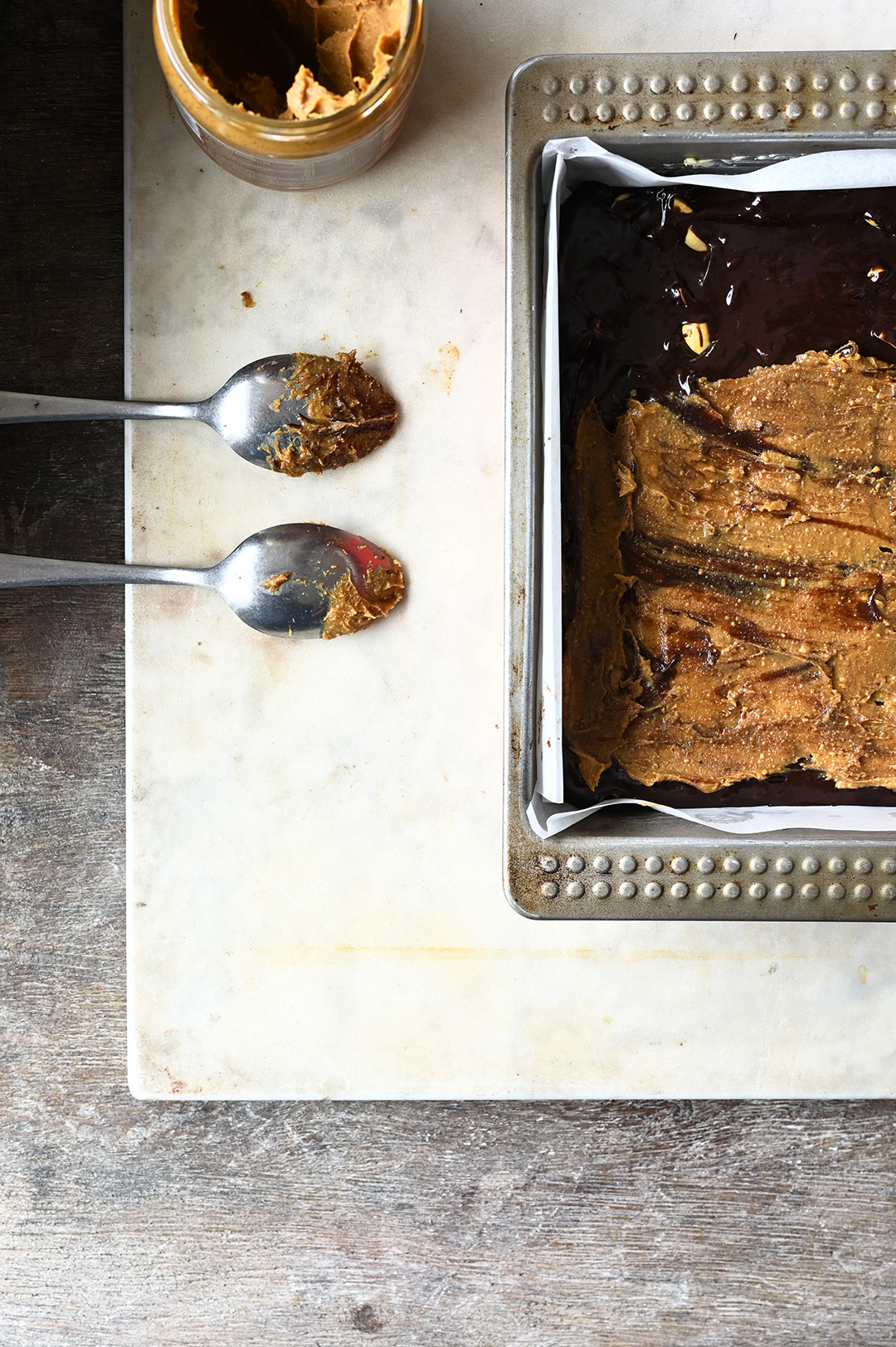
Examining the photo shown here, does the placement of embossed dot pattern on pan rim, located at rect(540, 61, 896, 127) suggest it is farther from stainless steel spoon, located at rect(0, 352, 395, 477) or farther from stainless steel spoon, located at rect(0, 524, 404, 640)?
stainless steel spoon, located at rect(0, 524, 404, 640)

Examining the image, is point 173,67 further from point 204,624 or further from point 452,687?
point 452,687

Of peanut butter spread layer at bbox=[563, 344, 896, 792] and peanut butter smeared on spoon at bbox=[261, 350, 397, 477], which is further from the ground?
peanut butter smeared on spoon at bbox=[261, 350, 397, 477]

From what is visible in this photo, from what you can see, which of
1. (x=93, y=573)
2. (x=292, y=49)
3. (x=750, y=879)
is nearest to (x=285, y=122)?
(x=292, y=49)

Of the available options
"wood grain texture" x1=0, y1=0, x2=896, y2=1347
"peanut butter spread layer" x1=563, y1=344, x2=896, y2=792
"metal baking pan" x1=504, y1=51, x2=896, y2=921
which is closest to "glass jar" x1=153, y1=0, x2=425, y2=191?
"metal baking pan" x1=504, y1=51, x2=896, y2=921

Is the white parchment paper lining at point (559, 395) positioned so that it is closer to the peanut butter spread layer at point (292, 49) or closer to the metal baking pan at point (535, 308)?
the metal baking pan at point (535, 308)

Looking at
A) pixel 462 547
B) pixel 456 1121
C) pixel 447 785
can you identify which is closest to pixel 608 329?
pixel 462 547

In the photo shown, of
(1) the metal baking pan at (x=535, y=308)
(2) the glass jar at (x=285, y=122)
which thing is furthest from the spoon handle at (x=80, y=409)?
(1) the metal baking pan at (x=535, y=308)

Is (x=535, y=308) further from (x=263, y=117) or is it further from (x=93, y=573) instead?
(x=93, y=573)
